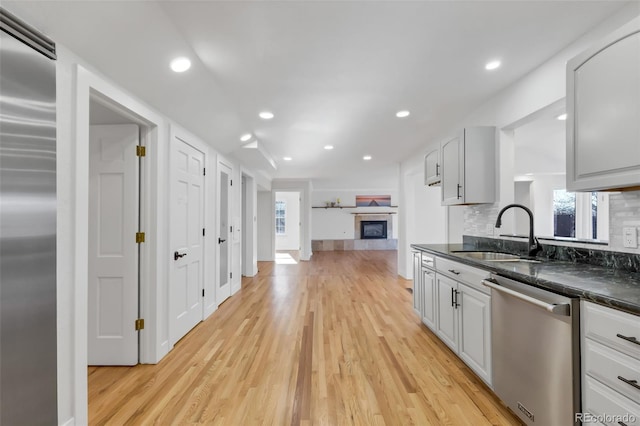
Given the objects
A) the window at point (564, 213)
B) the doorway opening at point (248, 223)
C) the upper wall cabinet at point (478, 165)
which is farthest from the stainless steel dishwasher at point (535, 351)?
the doorway opening at point (248, 223)

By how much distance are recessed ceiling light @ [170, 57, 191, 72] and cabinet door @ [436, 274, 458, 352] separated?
2709mm

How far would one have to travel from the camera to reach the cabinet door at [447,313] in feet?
7.51

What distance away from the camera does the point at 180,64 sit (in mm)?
1994

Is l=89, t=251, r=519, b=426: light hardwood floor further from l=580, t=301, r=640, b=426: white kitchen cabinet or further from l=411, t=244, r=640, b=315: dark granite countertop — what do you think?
l=411, t=244, r=640, b=315: dark granite countertop

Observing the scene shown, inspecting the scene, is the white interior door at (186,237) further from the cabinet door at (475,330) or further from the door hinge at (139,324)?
the cabinet door at (475,330)

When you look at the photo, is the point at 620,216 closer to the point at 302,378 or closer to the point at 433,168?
the point at 433,168

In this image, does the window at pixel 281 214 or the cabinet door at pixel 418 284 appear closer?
the cabinet door at pixel 418 284

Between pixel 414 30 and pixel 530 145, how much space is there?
11.1 ft

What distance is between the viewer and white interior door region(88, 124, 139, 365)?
2.28 metres

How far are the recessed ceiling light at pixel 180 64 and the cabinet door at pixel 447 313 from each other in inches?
107

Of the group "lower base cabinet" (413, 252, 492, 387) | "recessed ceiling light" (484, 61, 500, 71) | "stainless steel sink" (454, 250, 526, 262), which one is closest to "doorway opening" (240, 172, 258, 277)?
"lower base cabinet" (413, 252, 492, 387)

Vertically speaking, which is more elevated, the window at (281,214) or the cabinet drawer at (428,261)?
the window at (281,214)

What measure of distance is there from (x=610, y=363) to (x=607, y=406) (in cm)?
18

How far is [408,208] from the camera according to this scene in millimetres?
5477
